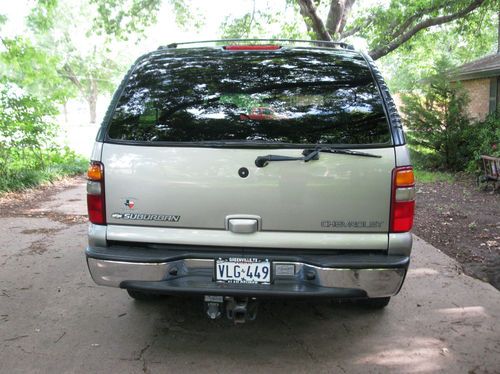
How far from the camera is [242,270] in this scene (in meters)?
2.75

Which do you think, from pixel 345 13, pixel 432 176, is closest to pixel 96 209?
pixel 432 176

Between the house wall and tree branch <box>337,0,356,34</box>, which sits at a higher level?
tree branch <box>337,0,356,34</box>

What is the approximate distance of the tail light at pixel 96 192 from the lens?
9.25 feet

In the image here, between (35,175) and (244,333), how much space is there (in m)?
7.78

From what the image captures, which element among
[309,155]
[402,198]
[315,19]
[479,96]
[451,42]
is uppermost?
[451,42]

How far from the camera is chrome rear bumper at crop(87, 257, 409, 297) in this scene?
2.67 meters

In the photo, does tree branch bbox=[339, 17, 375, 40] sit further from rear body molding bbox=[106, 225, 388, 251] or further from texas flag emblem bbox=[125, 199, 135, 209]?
texas flag emblem bbox=[125, 199, 135, 209]

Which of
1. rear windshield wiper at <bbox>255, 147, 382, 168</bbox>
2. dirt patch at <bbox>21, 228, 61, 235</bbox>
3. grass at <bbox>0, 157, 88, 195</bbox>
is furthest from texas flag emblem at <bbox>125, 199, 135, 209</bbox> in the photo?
grass at <bbox>0, 157, 88, 195</bbox>

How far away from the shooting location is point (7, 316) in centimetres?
367

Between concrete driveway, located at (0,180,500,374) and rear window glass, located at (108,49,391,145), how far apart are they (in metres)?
1.42

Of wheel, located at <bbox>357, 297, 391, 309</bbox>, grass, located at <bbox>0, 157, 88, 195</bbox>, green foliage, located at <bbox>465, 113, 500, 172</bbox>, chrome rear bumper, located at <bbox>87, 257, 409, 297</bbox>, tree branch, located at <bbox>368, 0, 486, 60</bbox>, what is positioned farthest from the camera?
tree branch, located at <bbox>368, 0, 486, 60</bbox>

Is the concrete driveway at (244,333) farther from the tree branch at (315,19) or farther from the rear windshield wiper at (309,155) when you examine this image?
the tree branch at (315,19)

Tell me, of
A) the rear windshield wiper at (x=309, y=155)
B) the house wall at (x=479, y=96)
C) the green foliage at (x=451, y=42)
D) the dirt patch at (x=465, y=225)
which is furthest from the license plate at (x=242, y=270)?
the house wall at (x=479, y=96)

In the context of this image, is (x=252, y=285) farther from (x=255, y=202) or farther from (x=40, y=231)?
(x=40, y=231)
